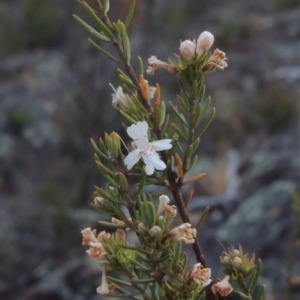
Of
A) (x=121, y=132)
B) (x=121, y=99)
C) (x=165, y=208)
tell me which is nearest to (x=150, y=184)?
(x=165, y=208)

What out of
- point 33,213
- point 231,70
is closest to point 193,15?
point 231,70

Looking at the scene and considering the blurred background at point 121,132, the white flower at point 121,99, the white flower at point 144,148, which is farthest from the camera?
the blurred background at point 121,132

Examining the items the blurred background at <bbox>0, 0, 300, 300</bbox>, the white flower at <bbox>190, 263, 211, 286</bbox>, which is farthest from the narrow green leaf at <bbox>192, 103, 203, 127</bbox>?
the blurred background at <bbox>0, 0, 300, 300</bbox>

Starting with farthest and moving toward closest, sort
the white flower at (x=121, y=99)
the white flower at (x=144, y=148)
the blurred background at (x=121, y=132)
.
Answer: the blurred background at (x=121, y=132) → the white flower at (x=121, y=99) → the white flower at (x=144, y=148)

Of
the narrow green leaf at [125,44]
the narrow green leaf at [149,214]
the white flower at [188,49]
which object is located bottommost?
the narrow green leaf at [149,214]

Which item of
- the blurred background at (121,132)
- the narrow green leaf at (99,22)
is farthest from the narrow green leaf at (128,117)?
the blurred background at (121,132)

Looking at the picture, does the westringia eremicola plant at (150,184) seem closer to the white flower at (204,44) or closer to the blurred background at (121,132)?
the white flower at (204,44)

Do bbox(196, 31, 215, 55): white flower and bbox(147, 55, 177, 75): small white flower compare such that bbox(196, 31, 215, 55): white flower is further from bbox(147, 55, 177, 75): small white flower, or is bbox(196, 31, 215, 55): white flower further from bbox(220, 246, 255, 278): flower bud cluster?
bbox(220, 246, 255, 278): flower bud cluster

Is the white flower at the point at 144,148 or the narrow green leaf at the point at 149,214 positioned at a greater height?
the white flower at the point at 144,148

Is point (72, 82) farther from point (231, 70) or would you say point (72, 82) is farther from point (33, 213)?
point (231, 70)
